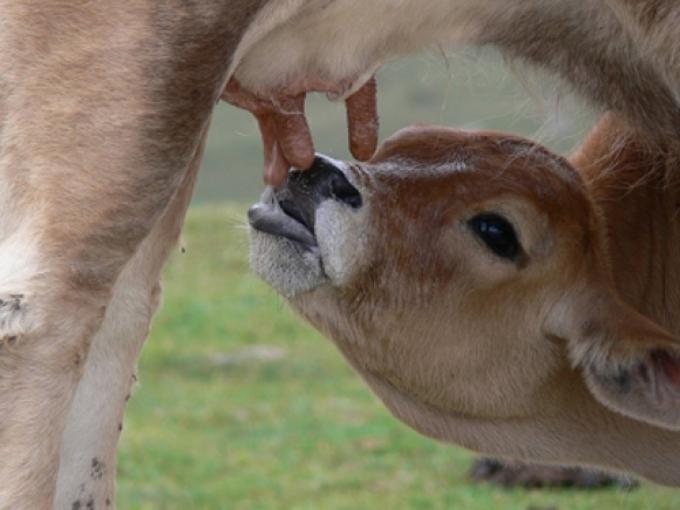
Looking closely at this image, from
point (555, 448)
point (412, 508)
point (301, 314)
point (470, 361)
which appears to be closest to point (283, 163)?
Result: point (301, 314)

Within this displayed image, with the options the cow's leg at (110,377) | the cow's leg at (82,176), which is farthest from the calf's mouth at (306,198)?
the cow's leg at (82,176)

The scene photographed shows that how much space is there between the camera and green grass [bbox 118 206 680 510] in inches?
367

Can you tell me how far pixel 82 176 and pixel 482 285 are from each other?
1681 millimetres

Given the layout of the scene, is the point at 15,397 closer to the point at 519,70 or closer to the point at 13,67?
the point at 13,67

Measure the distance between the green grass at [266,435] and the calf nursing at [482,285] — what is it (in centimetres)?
49

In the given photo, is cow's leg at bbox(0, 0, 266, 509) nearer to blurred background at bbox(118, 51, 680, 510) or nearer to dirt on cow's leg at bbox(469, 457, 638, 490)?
blurred background at bbox(118, 51, 680, 510)

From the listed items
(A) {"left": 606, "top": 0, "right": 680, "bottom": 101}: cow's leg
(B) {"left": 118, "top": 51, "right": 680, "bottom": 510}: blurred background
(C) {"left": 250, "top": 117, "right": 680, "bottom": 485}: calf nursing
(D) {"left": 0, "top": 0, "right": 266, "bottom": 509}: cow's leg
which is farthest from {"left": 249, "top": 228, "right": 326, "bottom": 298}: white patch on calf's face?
(A) {"left": 606, "top": 0, "right": 680, "bottom": 101}: cow's leg

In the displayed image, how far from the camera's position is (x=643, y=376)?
5.34 meters

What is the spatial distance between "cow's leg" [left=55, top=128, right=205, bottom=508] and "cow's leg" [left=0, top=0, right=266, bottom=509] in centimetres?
62

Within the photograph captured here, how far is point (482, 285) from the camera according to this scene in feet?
18.9

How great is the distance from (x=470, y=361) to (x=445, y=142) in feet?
2.37

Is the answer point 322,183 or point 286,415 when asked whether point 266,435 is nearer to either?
point 286,415

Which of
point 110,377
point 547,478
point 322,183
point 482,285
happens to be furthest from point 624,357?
point 547,478

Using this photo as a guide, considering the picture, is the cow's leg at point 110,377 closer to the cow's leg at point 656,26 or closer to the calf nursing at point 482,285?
the calf nursing at point 482,285
